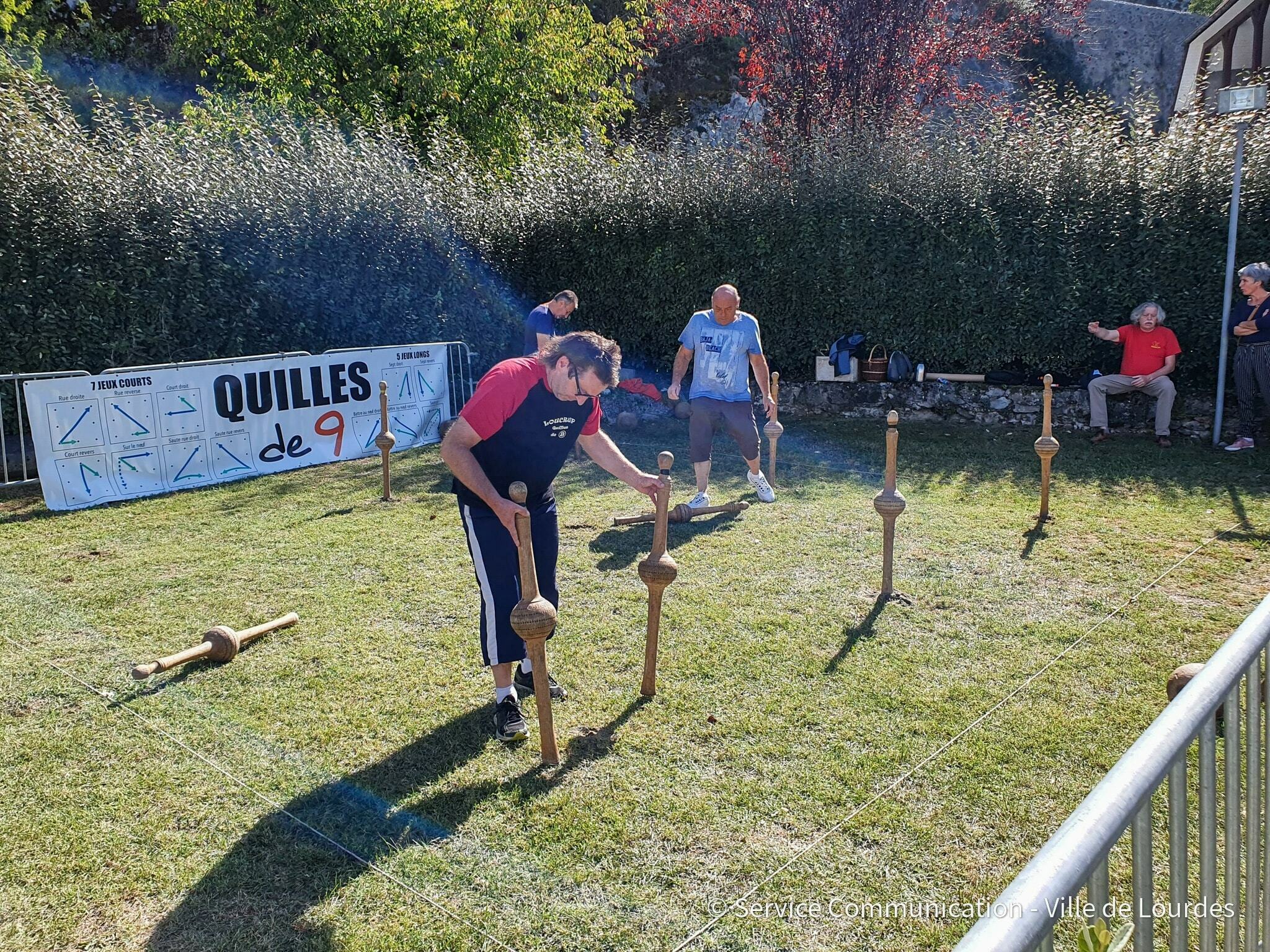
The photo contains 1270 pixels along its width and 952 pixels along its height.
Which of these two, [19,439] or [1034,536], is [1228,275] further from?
[19,439]

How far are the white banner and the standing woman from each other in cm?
994

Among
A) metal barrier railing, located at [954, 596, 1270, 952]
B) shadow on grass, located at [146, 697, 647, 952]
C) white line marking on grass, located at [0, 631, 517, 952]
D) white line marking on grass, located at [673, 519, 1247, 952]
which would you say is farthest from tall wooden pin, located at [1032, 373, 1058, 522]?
white line marking on grass, located at [0, 631, 517, 952]

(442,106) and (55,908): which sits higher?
(442,106)

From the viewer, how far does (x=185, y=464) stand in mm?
10109

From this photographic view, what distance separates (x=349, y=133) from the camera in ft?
68.2

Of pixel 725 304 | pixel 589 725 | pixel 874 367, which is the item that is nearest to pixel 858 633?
pixel 589 725

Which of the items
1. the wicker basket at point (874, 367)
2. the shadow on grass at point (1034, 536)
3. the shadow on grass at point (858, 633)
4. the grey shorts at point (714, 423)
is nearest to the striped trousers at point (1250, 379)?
the shadow on grass at point (1034, 536)

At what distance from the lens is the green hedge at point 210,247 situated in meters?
10.7

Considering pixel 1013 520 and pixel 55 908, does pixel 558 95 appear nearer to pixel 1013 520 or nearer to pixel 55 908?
pixel 1013 520

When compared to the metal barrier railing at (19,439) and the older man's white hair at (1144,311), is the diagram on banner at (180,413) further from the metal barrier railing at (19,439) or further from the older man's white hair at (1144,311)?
the older man's white hair at (1144,311)

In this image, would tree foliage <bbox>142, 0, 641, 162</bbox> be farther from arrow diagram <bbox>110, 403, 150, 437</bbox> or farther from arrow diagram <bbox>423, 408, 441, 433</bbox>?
arrow diagram <bbox>110, 403, 150, 437</bbox>

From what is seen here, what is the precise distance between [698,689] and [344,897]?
2.18 metres

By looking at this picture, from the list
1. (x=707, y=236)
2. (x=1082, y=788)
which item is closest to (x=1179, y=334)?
(x=707, y=236)

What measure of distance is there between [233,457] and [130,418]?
1.19 metres
